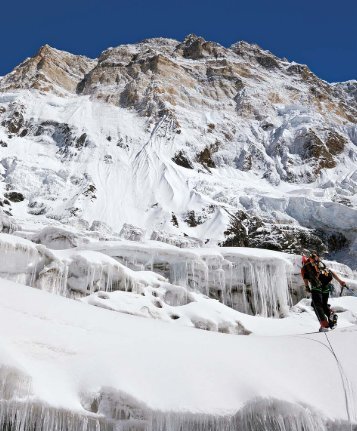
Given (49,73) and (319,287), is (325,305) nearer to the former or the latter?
(319,287)

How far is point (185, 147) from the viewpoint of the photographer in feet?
215

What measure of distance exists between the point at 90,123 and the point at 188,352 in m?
68.6

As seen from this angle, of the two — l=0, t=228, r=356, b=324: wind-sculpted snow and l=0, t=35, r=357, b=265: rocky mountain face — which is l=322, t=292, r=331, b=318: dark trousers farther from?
l=0, t=35, r=357, b=265: rocky mountain face

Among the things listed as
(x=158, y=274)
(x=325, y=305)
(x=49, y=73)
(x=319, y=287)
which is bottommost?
(x=158, y=274)

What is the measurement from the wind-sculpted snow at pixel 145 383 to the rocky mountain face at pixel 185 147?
100.0 ft

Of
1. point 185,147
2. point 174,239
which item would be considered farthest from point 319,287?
point 185,147

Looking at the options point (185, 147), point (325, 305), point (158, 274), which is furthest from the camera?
point (185, 147)

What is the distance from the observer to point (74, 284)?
16.8m

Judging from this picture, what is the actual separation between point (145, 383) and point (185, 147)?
62499mm

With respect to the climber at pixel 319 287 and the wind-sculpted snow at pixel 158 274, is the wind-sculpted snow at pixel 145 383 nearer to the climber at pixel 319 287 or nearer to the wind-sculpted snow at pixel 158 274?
the climber at pixel 319 287

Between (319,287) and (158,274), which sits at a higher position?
(319,287)

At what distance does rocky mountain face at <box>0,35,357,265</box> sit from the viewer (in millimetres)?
46656

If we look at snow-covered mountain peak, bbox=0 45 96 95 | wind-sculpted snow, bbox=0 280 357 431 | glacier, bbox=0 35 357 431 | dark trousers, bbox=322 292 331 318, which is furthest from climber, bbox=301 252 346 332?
snow-covered mountain peak, bbox=0 45 96 95

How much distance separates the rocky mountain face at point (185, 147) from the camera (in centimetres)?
4666
